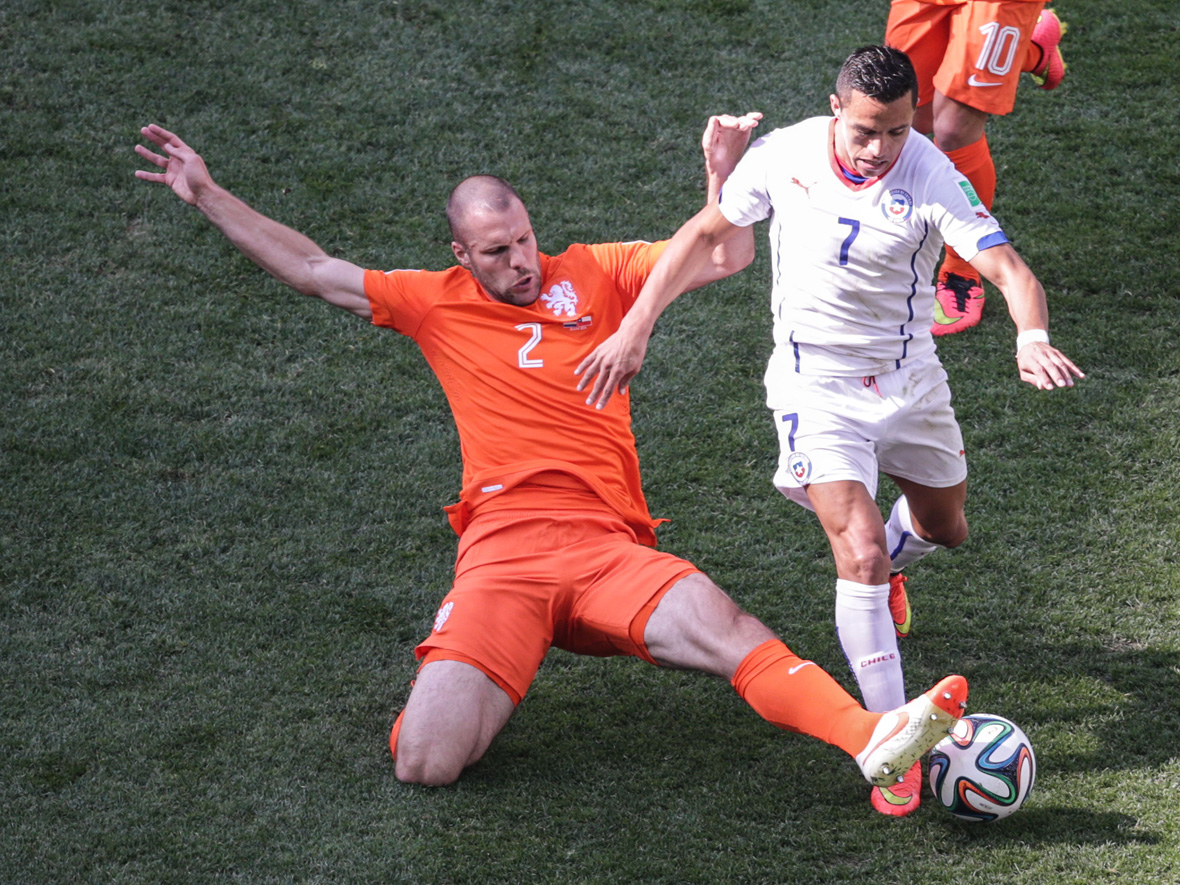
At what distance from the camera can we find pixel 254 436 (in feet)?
18.0

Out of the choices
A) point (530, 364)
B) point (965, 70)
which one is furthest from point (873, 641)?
point (965, 70)

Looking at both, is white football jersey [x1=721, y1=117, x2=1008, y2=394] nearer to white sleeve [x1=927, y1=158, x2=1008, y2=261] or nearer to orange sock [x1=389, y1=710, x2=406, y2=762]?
white sleeve [x1=927, y1=158, x2=1008, y2=261]

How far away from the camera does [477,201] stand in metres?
4.28

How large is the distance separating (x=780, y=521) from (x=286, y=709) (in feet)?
6.59

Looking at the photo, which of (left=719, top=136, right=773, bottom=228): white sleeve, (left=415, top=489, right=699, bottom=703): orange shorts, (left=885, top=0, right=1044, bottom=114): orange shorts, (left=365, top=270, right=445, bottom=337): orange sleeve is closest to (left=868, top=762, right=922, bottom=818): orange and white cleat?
(left=415, top=489, right=699, bottom=703): orange shorts

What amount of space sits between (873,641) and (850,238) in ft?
3.81

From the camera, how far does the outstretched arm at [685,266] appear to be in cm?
376

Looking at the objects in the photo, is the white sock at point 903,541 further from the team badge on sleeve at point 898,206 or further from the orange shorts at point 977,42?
the orange shorts at point 977,42

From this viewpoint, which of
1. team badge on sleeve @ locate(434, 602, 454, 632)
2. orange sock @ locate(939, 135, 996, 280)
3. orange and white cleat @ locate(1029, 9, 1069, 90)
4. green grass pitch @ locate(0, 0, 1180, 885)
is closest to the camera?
green grass pitch @ locate(0, 0, 1180, 885)

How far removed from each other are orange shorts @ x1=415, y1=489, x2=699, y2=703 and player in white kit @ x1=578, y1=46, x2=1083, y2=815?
1.50 ft

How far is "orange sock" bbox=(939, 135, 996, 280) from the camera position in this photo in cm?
550

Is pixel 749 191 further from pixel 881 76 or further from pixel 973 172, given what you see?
pixel 973 172

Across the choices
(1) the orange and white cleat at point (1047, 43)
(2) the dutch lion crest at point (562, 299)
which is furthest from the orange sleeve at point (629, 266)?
(1) the orange and white cleat at point (1047, 43)

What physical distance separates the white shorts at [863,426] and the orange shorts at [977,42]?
6.33ft
